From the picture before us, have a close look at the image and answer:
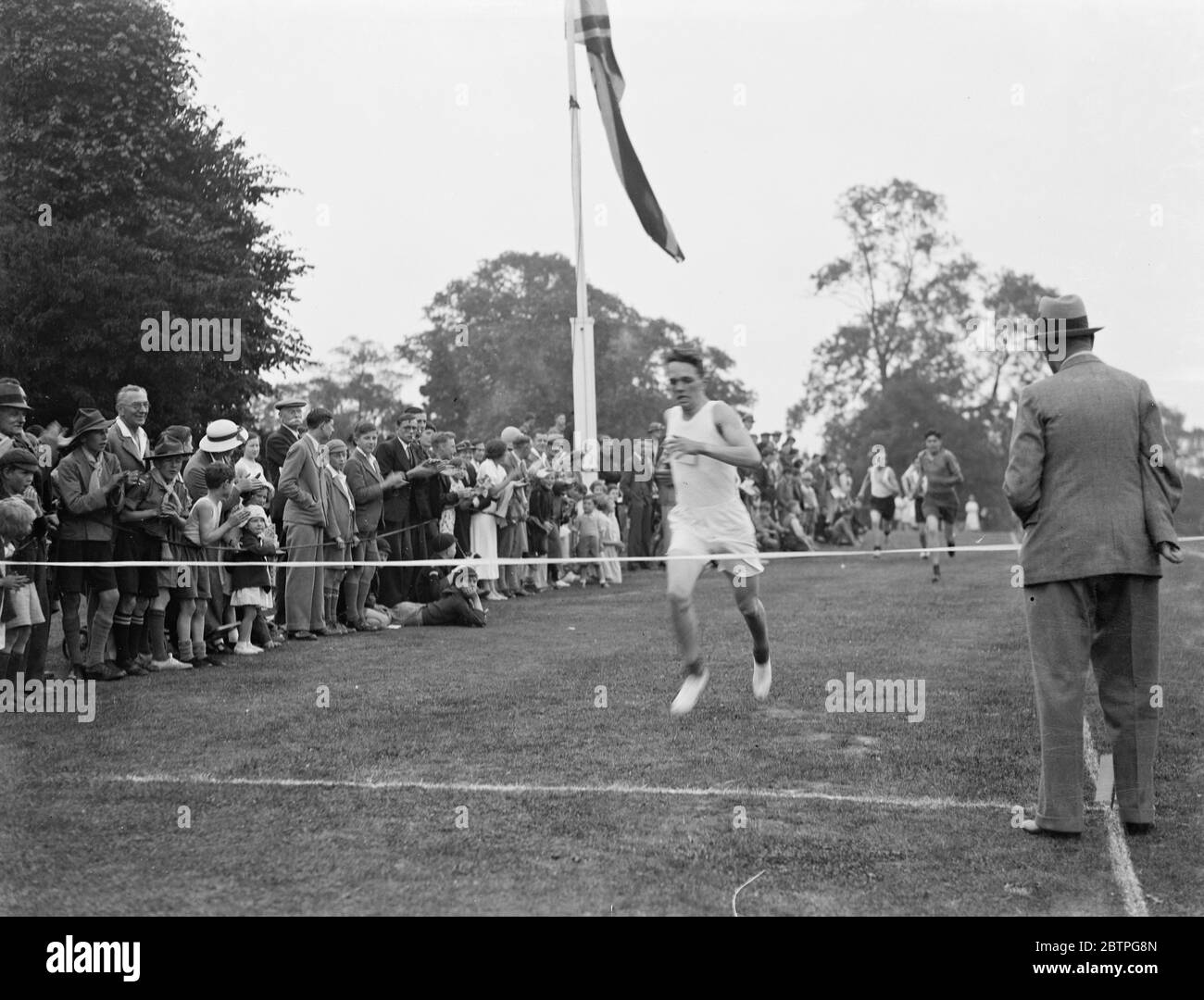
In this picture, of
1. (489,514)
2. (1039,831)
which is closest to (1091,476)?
(1039,831)

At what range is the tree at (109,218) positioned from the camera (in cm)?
2203

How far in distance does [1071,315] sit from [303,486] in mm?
8631

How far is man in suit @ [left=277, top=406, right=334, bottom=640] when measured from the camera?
518 inches

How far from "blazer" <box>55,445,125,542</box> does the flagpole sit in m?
11.0

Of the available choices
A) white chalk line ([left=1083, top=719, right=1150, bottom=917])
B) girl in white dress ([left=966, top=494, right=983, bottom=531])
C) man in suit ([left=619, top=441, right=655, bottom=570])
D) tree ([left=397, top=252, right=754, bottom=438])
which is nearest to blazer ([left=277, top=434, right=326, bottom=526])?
white chalk line ([left=1083, top=719, right=1150, bottom=917])

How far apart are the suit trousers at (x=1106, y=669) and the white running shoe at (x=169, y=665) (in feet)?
23.2

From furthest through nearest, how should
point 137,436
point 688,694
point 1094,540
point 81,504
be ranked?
point 137,436
point 81,504
point 688,694
point 1094,540

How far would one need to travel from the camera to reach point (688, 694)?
8.45 metres

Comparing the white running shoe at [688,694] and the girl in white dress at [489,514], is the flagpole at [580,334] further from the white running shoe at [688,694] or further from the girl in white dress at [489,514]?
the white running shoe at [688,694]

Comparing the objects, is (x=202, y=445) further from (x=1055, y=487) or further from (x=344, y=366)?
(x=344, y=366)

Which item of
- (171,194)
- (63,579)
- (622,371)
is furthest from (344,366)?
(63,579)

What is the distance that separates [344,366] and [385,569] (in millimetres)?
66110

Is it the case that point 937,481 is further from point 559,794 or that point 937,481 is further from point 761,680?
point 559,794

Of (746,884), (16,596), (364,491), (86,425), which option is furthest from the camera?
(364,491)
